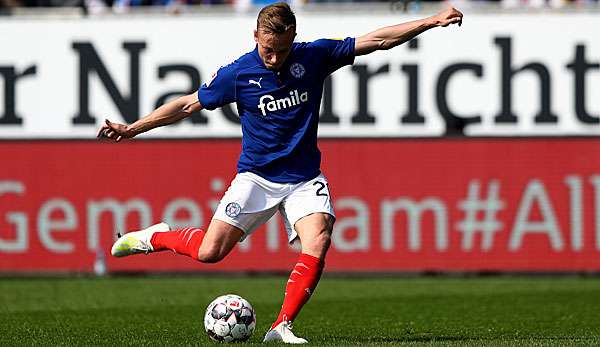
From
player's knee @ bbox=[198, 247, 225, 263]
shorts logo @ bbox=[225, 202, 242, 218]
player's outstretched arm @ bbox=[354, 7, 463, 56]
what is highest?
player's outstretched arm @ bbox=[354, 7, 463, 56]

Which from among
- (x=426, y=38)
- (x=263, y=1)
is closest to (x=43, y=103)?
(x=263, y=1)

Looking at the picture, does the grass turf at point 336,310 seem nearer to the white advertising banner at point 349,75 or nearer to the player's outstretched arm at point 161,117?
the player's outstretched arm at point 161,117

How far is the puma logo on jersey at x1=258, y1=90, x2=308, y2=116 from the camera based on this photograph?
31.6 ft

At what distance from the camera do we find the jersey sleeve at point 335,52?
9734 millimetres

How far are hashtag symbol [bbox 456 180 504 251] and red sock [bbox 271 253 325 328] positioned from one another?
8.93 meters

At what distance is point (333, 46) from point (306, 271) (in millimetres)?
1616

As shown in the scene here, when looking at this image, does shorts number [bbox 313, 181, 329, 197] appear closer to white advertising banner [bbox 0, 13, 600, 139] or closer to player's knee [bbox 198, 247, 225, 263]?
player's knee [bbox 198, 247, 225, 263]

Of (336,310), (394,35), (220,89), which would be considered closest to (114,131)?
(220,89)

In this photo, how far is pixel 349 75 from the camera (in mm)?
18500

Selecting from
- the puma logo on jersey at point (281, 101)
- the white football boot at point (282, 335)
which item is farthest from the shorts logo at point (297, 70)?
the white football boot at point (282, 335)

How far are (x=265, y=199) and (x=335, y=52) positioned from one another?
1.15 metres

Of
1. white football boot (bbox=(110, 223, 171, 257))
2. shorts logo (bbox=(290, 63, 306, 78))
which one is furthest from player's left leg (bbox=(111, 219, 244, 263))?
shorts logo (bbox=(290, 63, 306, 78))

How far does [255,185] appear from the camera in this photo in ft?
32.0

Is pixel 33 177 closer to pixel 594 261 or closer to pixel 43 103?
pixel 43 103
